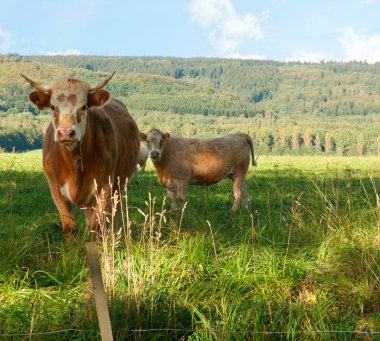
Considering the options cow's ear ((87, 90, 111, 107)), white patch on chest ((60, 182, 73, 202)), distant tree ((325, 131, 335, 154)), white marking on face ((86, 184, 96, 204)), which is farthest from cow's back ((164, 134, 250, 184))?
distant tree ((325, 131, 335, 154))

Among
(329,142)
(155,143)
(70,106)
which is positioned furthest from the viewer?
(329,142)

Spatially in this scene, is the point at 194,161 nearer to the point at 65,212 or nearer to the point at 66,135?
the point at 65,212

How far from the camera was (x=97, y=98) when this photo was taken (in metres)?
5.69

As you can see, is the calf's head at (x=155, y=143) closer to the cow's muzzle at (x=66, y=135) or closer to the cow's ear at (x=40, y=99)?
the cow's ear at (x=40, y=99)

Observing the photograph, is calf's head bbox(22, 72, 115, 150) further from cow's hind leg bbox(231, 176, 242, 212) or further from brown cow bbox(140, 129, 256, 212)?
brown cow bbox(140, 129, 256, 212)

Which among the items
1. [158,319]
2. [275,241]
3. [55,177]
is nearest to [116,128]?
[55,177]

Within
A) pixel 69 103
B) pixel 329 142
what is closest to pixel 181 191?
pixel 69 103

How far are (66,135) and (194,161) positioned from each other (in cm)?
595

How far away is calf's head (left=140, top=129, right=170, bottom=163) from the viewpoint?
10539 mm

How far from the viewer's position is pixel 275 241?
5840 millimetres

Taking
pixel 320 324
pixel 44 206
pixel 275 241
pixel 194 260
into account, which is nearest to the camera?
pixel 320 324

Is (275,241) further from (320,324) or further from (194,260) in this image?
(320,324)

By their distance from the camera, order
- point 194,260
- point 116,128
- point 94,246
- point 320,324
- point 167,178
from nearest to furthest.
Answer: point 94,246 → point 320,324 → point 194,260 → point 116,128 → point 167,178

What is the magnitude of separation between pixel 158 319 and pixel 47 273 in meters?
1.12
